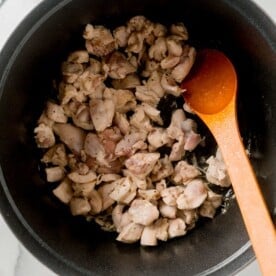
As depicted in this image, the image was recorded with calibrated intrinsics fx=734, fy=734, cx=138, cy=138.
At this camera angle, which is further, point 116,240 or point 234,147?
point 116,240

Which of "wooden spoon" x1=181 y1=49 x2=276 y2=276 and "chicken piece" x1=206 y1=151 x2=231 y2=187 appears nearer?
"wooden spoon" x1=181 y1=49 x2=276 y2=276

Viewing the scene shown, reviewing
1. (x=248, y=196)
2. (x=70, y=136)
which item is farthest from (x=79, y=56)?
(x=248, y=196)

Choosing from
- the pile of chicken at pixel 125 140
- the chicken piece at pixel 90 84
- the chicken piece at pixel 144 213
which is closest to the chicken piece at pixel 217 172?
the pile of chicken at pixel 125 140

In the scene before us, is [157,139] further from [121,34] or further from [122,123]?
[121,34]

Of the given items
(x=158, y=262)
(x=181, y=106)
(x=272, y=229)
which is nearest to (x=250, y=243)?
(x=272, y=229)

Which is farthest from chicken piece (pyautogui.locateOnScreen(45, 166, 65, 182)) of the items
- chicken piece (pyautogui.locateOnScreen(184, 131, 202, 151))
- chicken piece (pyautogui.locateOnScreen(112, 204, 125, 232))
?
chicken piece (pyautogui.locateOnScreen(184, 131, 202, 151))

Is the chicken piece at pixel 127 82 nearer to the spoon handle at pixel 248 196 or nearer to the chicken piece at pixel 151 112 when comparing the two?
the chicken piece at pixel 151 112

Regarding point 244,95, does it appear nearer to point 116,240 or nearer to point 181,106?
point 181,106

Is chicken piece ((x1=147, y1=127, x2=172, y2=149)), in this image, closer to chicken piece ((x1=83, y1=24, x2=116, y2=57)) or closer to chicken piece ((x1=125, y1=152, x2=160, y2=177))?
chicken piece ((x1=125, y1=152, x2=160, y2=177))
